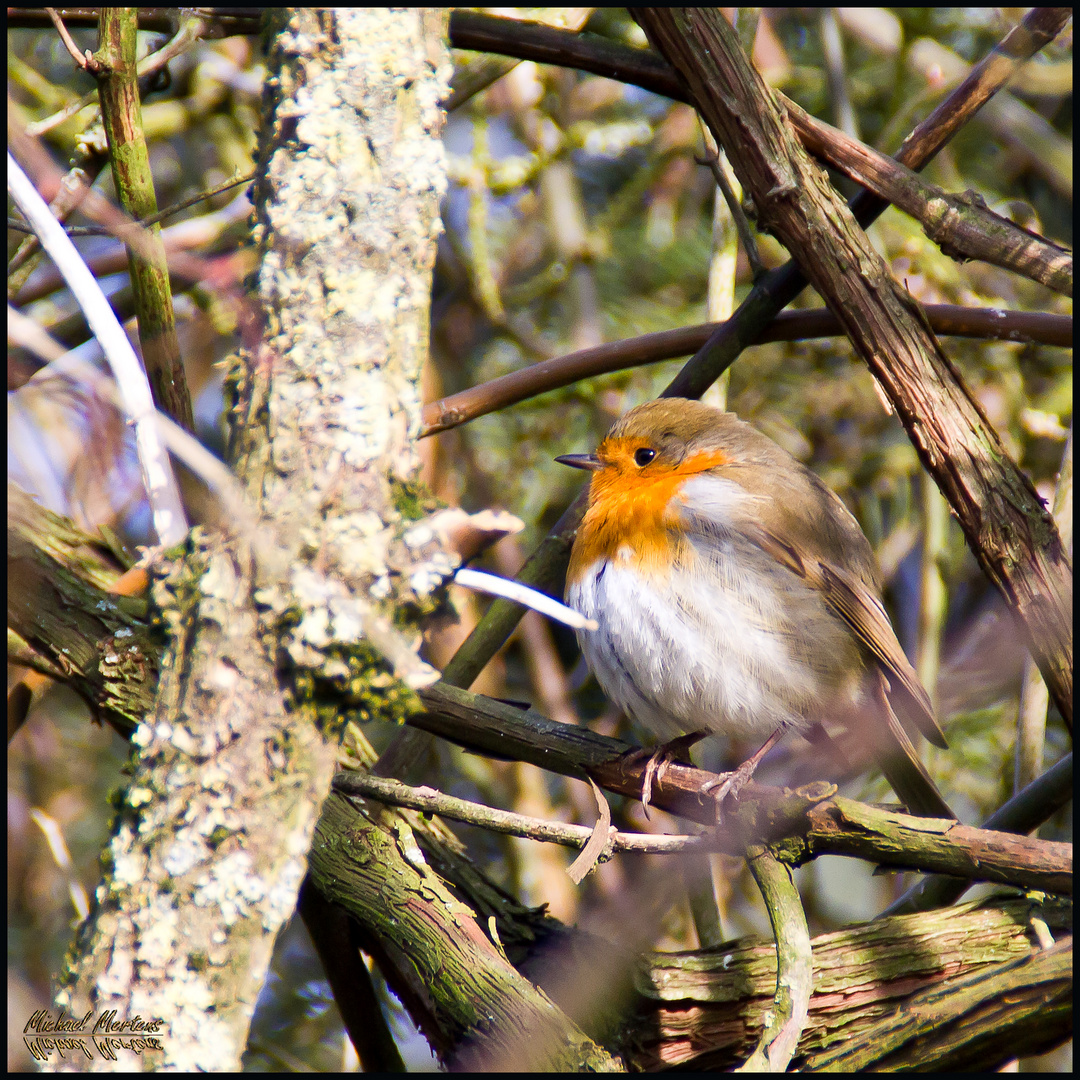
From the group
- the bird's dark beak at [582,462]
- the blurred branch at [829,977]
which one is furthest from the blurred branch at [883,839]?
the bird's dark beak at [582,462]

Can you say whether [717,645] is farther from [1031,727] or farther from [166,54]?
[166,54]

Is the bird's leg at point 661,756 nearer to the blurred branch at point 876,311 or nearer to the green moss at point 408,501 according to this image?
the blurred branch at point 876,311

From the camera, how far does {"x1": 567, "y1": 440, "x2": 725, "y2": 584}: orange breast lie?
252cm

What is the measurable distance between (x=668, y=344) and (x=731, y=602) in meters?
0.67

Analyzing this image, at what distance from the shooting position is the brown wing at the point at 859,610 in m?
2.59

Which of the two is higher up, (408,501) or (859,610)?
(859,610)

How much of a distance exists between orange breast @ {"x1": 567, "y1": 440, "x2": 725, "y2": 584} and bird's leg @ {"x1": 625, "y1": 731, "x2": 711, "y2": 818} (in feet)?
1.45

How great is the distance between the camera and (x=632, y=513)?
261cm

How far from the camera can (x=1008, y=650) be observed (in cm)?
199

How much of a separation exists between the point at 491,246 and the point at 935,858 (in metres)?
2.87

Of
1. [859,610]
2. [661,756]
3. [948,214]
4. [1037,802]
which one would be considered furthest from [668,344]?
[1037,802]

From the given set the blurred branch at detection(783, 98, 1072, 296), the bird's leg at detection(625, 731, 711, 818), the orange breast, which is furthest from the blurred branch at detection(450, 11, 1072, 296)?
the bird's leg at detection(625, 731, 711, 818)

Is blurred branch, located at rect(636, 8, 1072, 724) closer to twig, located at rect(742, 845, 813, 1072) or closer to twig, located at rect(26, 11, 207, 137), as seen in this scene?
twig, located at rect(742, 845, 813, 1072)

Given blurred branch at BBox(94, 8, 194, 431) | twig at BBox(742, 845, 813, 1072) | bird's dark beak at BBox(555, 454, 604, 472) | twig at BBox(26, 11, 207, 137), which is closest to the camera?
twig at BBox(742, 845, 813, 1072)
